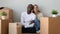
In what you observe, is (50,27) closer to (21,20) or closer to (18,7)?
(21,20)

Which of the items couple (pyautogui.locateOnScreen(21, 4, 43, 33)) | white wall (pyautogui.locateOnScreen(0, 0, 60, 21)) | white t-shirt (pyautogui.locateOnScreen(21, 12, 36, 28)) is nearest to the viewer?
couple (pyautogui.locateOnScreen(21, 4, 43, 33))

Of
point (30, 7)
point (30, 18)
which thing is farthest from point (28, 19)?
point (30, 7)

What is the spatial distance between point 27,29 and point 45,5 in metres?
0.88

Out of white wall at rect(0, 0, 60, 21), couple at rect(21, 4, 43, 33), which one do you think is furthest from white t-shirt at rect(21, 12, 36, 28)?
white wall at rect(0, 0, 60, 21)

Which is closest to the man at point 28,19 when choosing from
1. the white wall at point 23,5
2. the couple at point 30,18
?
the couple at point 30,18

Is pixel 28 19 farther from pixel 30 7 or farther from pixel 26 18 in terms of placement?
pixel 30 7

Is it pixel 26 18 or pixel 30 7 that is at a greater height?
pixel 30 7

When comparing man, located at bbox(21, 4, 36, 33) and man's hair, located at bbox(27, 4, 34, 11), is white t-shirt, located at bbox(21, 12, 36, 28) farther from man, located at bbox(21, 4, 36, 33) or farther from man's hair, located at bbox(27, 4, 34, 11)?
man's hair, located at bbox(27, 4, 34, 11)

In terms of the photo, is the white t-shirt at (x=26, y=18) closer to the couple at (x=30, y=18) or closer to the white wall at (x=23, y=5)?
the couple at (x=30, y=18)

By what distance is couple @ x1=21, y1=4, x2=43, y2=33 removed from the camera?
3.23 metres

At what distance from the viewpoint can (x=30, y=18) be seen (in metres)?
3.44

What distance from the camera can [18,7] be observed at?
12.2 ft

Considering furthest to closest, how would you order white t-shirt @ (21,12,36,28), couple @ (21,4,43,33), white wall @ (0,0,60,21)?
white wall @ (0,0,60,21)
white t-shirt @ (21,12,36,28)
couple @ (21,4,43,33)

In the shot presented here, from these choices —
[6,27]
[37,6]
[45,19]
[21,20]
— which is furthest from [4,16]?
[45,19]
